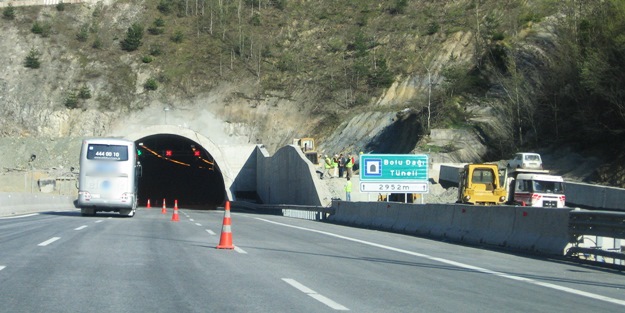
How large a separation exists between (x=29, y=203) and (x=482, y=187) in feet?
78.7

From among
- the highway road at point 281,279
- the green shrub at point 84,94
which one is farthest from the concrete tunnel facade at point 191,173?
the highway road at point 281,279

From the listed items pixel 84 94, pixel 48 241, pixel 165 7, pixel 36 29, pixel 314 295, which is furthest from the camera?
pixel 165 7

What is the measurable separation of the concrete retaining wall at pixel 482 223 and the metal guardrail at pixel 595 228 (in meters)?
0.31

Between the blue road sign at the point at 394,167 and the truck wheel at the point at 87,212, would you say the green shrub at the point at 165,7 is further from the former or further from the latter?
the blue road sign at the point at 394,167

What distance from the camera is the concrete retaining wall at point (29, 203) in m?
36.7

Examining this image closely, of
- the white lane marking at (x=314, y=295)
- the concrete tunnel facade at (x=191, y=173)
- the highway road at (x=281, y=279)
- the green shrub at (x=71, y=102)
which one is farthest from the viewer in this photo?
the green shrub at (x=71, y=102)

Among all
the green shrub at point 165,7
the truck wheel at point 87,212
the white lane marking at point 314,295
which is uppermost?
the green shrub at point 165,7

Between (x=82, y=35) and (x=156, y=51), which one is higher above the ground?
(x=82, y=35)

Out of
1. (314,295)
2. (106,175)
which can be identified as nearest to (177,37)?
(106,175)

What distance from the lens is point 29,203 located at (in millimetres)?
42281

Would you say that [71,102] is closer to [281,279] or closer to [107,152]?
[107,152]

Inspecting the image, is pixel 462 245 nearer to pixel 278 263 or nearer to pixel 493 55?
pixel 278 263

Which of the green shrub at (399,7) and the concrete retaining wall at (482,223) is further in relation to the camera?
the green shrub at (399,7)

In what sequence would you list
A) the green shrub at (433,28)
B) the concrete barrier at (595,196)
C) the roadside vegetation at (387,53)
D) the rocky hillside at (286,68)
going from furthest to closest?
the green shrub at (433,28)
the rocky hillside at (286,68)
the roadside vegetation at (387,53)
the concrete barrier at (595,196)
